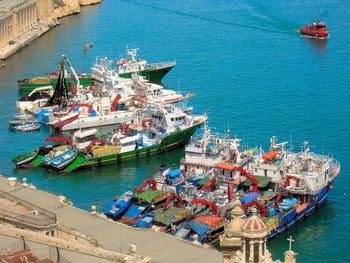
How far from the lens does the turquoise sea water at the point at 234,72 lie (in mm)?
52875

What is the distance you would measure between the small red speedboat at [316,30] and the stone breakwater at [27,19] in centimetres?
3535

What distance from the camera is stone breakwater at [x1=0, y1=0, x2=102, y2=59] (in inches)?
4087

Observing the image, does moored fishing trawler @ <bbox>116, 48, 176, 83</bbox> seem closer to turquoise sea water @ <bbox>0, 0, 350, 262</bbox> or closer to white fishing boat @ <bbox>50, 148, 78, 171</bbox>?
turquoise sea water @ <bbox>0, 0, 350, 262</bbox>

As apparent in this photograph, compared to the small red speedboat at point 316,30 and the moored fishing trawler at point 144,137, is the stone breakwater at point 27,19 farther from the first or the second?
the moored fishing trawler at point 144,137

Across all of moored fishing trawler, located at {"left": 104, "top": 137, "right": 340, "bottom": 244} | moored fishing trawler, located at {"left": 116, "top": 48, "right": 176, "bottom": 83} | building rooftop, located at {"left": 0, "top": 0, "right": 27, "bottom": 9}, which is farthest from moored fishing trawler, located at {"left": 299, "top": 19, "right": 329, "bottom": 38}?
moored fishing trawler, located at {"left": 104, "top": 137, "right": 340, "bottom": 244}

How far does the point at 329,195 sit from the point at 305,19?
6962 cm

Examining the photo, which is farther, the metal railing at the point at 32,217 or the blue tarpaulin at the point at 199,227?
the blue tarpaulin at the point at 199,227

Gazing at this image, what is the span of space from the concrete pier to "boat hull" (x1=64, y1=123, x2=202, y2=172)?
1882 cm

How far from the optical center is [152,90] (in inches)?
2768

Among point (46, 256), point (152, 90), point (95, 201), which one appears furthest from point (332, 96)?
point (46, 256)

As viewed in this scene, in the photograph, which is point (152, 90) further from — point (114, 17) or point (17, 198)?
point (114, 17)

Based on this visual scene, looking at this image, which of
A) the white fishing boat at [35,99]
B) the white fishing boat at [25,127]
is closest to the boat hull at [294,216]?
the white fishing boat at [25,127]

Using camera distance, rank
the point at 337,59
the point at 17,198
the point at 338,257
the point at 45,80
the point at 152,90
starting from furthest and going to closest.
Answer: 1. the point at 337,59
2. the point at 45,80
3. the point at 152,90
4. the point at 338,257
5. the point at 17,198

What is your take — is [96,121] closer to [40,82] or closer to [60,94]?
[60,94]
